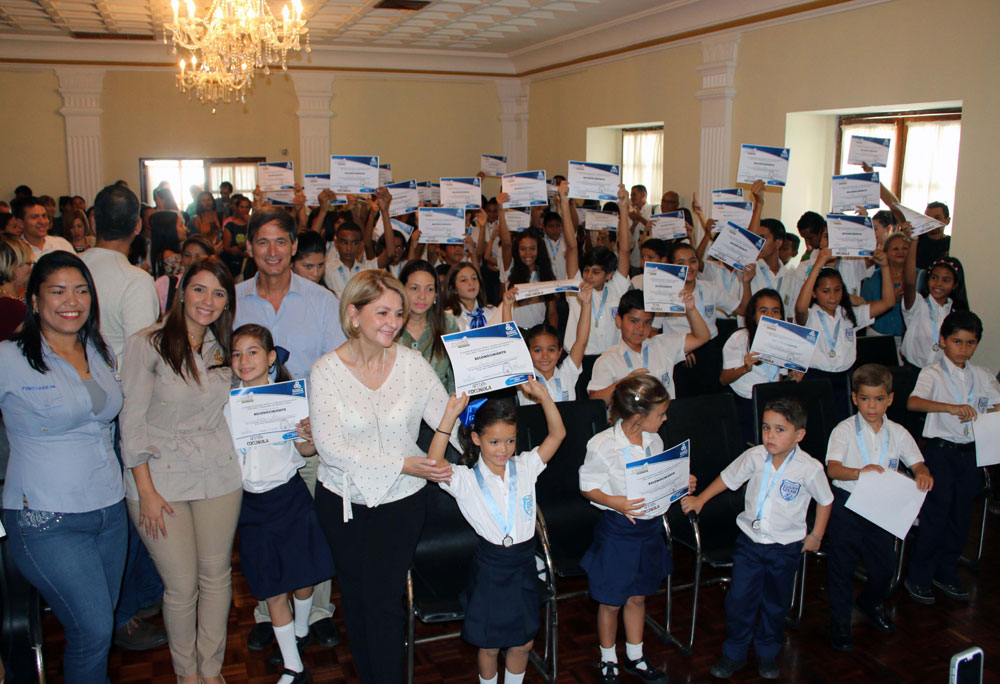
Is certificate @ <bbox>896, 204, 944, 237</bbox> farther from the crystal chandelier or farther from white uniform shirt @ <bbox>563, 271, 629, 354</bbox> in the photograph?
the crystal chandelier

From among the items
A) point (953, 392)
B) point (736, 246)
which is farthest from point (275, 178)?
point (953, 392)

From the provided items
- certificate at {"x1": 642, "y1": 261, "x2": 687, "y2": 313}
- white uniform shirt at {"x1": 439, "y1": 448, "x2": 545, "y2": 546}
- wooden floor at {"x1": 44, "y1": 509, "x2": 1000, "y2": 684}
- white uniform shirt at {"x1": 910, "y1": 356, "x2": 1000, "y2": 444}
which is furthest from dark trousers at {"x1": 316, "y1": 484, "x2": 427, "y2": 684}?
white uniform shirt at {"x1": 910, "y1": 356, "x2": 1000, "y2": 444}

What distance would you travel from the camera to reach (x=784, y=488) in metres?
3.20

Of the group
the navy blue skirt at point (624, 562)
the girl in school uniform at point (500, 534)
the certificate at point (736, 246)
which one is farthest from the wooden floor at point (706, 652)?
the certificate at point (736, 246)

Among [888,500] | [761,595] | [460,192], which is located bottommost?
[761,595]

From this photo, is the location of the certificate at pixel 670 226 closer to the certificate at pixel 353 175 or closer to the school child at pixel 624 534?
the certificate at pixel 353 175

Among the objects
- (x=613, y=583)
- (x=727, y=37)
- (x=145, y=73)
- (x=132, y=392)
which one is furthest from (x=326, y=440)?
(x=145, y=73)

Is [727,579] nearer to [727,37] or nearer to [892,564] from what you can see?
[892,564]

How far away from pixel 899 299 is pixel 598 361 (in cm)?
298

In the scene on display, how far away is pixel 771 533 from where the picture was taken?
3189 mm

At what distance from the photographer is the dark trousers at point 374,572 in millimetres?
2590

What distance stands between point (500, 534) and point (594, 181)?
3962mm

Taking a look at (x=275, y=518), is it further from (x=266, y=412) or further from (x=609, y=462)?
(x=609, y=462)

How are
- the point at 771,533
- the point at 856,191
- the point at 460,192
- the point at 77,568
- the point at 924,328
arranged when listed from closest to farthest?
the point at 77,568
the point at 771,533
the point at 924,328
the point at 856,191
the point at 460,192
